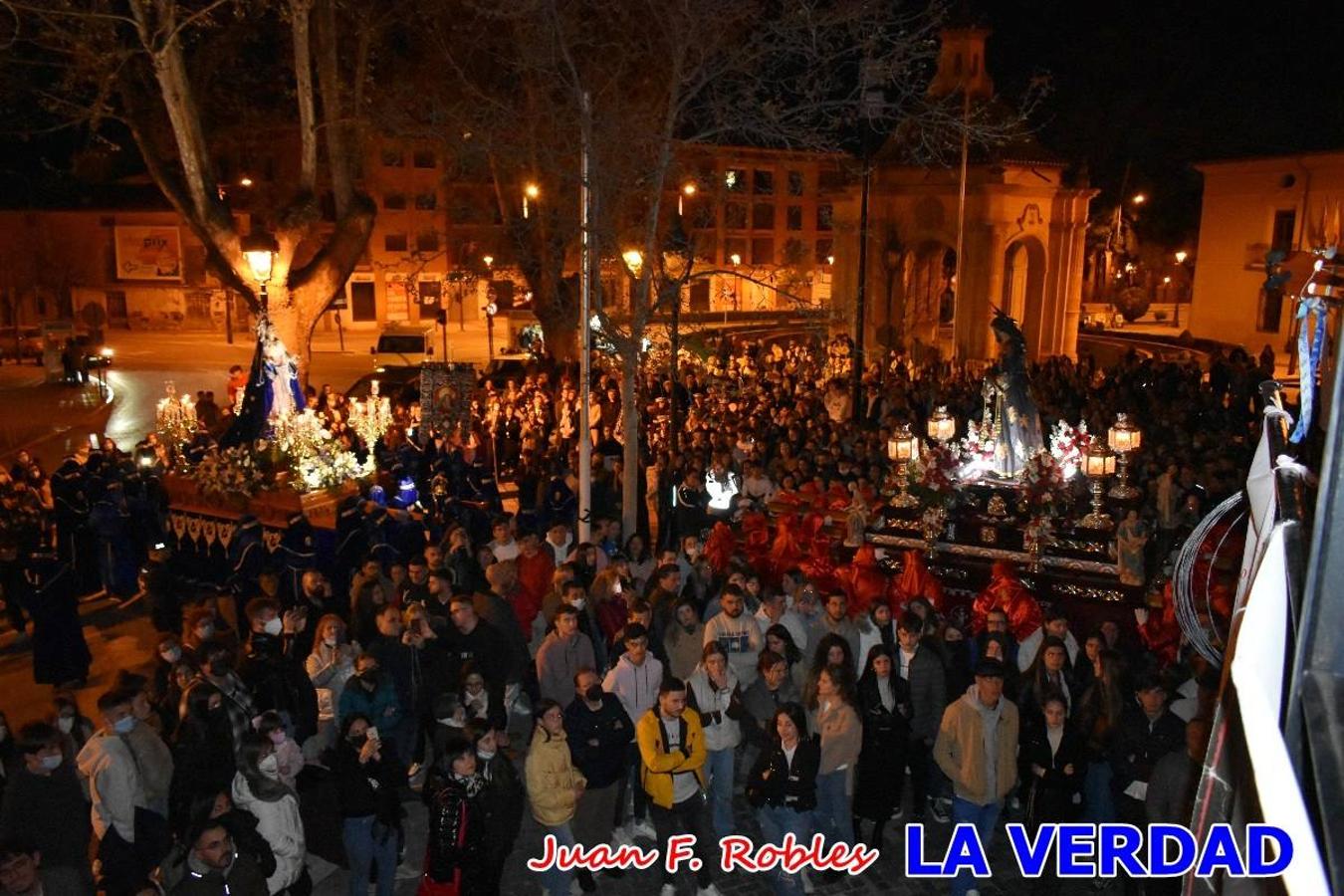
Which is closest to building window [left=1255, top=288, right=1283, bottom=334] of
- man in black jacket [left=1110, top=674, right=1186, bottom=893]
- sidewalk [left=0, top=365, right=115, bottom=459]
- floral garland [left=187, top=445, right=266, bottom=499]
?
floral garland [left=187, top=445, right=266, bottom=499]

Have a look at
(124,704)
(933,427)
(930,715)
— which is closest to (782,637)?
(930,715)

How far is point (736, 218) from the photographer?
206 feet

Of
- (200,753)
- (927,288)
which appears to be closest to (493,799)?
(200,753)

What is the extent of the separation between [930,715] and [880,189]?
22.3 metres

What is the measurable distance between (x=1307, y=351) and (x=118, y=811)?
6.23 meters

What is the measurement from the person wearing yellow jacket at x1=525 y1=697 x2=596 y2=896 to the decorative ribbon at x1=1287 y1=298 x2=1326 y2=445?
473 cm

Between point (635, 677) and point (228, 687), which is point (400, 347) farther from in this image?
point (635, 677)

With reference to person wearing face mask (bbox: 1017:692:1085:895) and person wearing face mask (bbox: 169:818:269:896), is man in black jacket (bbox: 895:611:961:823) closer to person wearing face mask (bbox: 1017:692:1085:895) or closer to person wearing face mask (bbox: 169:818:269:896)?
person wearing face mask (bbox: 1017:692:1085:895)

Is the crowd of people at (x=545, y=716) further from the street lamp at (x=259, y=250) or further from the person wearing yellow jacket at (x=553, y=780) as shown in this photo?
the street lamp at (x=259, y=250)

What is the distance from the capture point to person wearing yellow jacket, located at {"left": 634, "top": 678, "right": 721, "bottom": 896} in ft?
21.9

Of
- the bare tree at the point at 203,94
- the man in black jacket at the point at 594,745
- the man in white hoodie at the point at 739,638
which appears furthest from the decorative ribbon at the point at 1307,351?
the bare tree at the point at 203,94

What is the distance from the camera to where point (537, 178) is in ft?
74.1

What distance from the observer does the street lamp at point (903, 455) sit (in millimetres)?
13617

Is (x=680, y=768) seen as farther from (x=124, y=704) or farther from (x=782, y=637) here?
(x=124, y=704)
